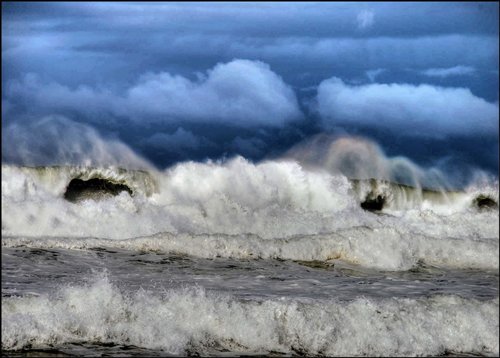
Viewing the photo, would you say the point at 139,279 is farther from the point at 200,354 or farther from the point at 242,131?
the point at 242,131

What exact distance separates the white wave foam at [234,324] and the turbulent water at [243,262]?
0.02m

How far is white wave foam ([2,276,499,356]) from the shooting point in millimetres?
7375

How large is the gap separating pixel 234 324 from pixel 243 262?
3.53 m

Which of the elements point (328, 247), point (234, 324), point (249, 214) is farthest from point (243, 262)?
point (234, 324)

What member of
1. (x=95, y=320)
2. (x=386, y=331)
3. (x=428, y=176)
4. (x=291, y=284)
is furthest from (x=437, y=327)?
(x=428, y=176)

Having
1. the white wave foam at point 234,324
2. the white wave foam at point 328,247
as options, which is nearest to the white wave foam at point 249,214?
the white wave foam at point 328,247

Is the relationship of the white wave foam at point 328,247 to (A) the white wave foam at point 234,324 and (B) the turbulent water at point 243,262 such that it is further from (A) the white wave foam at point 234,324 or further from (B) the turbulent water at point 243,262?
(A) the white wave foam at point 234,324

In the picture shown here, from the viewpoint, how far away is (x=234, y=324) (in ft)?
25.8

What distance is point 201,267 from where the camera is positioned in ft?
35.6

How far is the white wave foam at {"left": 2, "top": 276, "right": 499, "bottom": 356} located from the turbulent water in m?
0.02

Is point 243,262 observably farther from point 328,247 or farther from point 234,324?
point 234,324

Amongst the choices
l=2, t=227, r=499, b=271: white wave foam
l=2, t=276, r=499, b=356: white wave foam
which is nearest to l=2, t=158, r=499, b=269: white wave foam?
l=2, t=227, r=499, b=271: white wave foam

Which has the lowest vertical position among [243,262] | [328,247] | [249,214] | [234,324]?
[234,324]

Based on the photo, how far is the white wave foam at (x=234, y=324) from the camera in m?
7.38
